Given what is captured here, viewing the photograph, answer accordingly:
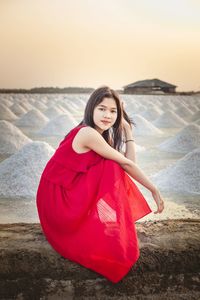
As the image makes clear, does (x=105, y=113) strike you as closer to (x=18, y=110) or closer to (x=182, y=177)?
(x=182, y=177)

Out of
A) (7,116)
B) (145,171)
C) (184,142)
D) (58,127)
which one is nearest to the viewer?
(145,171)

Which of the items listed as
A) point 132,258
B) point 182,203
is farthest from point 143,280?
point 182,203

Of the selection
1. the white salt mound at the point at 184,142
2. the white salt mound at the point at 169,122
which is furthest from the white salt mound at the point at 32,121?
the white salt mound at the point at 184,142

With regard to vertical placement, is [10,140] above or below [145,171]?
below

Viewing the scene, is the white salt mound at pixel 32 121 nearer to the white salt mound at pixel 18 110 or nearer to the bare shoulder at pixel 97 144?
the white salt mound at pixel 18 110

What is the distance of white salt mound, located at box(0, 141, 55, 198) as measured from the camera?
3408 mm

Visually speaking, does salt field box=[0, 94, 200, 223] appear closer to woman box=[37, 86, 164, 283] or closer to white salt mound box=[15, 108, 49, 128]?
woman box=[37, 86, 164, 283]

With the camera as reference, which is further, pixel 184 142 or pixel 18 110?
pixel 18 110

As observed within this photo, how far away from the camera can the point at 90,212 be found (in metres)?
1.31


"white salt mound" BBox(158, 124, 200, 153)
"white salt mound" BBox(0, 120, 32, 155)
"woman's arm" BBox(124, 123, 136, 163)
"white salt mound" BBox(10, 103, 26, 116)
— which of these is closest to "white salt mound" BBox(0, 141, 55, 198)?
"white salt mound" BBox(0, 120, 32, 155)

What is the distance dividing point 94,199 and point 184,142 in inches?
181

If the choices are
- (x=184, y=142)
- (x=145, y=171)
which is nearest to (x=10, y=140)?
(x=145, y=171)

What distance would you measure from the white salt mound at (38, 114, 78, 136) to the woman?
5727 mm

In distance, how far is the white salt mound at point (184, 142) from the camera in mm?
5645
